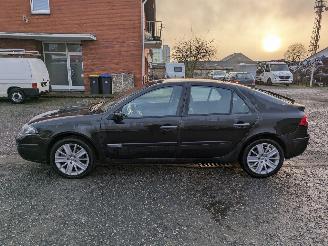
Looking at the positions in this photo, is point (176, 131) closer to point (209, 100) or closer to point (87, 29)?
point (209, 100)

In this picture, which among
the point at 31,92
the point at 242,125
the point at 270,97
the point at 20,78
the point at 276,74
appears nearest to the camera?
the point at 242,125

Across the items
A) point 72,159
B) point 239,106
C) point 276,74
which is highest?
point 276,74

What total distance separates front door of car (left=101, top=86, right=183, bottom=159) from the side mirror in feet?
0.05

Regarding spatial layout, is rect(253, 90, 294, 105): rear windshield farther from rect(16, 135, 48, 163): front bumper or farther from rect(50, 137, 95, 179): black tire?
rect(16, 135, 48, 163): front bumper

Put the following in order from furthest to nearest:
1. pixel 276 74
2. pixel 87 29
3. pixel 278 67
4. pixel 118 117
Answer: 1. pixel 278 67
2. pixel 276 74
3. pixel 87 29
4. pixel 118 117

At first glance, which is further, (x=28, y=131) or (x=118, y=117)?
(x=28, y=131)

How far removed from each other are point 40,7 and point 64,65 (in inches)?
123

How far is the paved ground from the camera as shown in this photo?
347cm

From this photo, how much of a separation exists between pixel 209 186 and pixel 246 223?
1.08m

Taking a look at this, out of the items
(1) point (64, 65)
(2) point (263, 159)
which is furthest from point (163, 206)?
(1) point (64, 65)

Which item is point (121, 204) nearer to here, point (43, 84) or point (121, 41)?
point (43, 84)

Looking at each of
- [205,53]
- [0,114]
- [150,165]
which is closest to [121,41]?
[0,114]

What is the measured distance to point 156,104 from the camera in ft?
16.0

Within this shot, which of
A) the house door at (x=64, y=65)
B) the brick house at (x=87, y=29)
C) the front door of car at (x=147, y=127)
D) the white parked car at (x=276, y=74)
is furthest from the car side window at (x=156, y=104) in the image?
the white parked car at (x=276, y=74)
